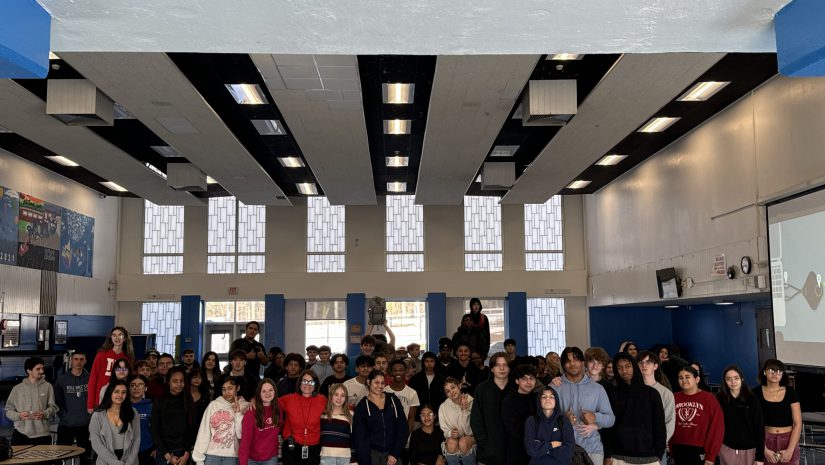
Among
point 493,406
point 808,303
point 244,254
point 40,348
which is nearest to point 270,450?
point 493,406

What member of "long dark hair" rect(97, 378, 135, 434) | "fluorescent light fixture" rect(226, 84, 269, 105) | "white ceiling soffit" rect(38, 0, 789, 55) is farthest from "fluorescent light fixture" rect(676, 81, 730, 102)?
"long dark hair" rect(97, 378, 135, 434)

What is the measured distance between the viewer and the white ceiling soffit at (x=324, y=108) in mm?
10344

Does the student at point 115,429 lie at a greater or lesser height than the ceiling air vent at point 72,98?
lesser

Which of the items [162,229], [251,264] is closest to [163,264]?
[162,229]

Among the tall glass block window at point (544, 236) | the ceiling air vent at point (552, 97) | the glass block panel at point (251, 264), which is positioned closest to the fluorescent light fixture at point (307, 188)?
the glass block panel at point (251, 264)

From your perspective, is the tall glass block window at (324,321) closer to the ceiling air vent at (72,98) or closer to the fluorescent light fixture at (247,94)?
the fluorescent light fixture at (247,94)

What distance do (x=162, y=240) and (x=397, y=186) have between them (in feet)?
26.0

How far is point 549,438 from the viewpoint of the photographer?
716 cm

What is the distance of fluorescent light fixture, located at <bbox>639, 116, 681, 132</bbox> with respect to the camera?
1482 centimetres

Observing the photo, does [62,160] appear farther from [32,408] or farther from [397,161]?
[32,408]

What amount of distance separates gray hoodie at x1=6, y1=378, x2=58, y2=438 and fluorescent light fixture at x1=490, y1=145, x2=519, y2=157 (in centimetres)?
1008

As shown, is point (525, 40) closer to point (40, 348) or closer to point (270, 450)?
point (270, 450)

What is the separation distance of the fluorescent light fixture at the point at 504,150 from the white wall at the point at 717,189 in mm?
3375

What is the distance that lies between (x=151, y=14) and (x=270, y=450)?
5465 mm
